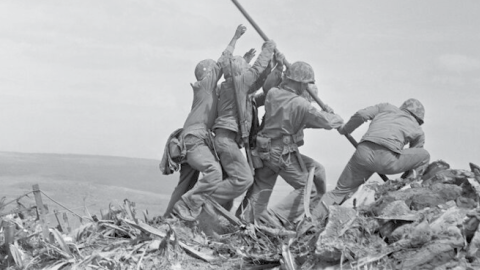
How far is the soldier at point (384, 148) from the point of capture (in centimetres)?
1038

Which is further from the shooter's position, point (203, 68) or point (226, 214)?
point (203, 68)

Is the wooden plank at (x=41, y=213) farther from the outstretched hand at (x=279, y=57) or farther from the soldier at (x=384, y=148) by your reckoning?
the outstretched hand at (x=279, y=57)

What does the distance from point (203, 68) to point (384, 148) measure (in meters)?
2.64

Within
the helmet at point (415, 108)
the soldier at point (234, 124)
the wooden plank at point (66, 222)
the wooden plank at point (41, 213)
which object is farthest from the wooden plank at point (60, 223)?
the helmet at point (415, 108)

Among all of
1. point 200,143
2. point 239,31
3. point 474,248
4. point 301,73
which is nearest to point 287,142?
point 301,73

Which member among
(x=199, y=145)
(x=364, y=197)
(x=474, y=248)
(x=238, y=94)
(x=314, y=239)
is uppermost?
(x=238, y=94)

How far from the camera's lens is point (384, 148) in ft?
34.0

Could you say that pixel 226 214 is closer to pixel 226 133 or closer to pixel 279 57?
pixel 226 133

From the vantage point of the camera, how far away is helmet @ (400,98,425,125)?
10.8 meters

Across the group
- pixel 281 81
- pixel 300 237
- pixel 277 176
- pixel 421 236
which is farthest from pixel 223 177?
pixel 421 236

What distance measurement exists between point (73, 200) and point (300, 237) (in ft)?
31.1

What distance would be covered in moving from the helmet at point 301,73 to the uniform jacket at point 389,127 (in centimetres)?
88

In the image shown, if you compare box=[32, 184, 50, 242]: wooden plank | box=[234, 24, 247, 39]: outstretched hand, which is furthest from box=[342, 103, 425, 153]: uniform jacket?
box=[32, 184, 50, 242]: wooden plank

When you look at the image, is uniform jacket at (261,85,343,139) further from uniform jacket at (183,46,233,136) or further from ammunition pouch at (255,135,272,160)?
uniform jacket at (183,46,233,136)
